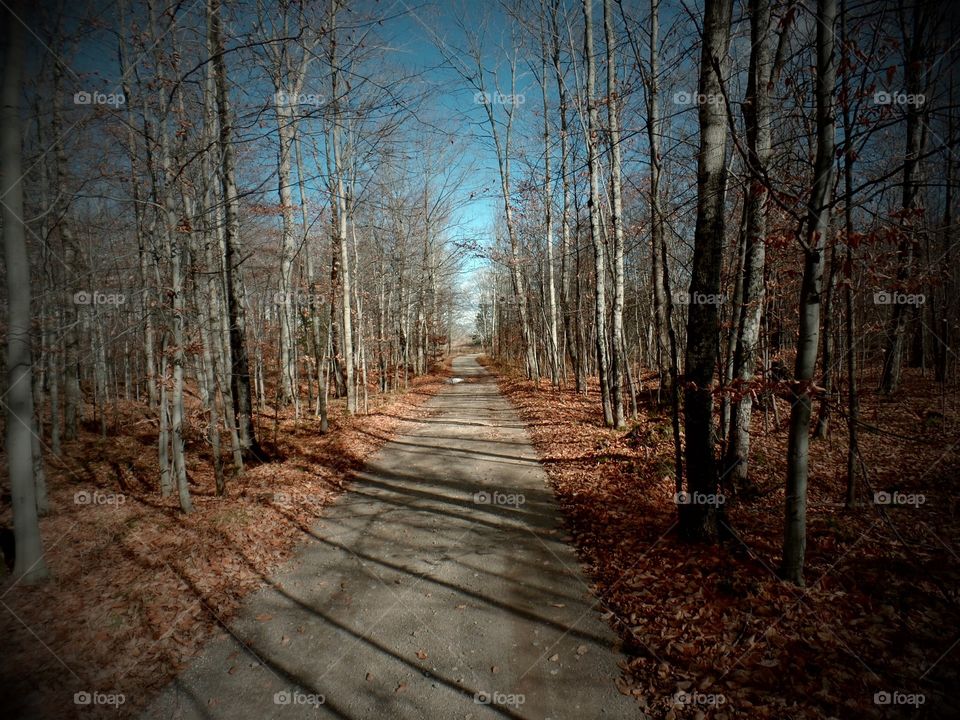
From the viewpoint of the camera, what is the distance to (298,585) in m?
4.58

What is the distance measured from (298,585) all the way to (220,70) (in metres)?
8.91

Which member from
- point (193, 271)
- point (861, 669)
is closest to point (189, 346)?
point (193, 271)
